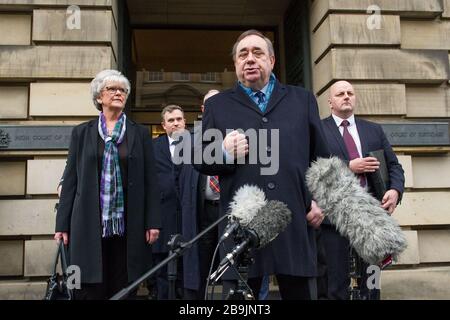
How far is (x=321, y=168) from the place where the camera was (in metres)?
2.64

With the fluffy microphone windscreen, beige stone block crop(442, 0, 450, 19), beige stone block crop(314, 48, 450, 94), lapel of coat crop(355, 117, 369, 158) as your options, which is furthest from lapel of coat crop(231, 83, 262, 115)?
beige stone block crop(442, 0, 450, 19)

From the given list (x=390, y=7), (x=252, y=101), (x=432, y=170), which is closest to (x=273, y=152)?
(x=252, y=101)

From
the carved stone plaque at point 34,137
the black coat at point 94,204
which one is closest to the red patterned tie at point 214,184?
the black coat at point 94,204

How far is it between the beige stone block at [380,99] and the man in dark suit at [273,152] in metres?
4.11

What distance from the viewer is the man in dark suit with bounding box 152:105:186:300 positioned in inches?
209

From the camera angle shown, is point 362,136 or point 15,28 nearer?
point 362,136

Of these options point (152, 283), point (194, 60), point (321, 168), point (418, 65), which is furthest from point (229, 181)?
point (194, 60)

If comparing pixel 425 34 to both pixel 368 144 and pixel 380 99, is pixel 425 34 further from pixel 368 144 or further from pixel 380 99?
pixel 368 144

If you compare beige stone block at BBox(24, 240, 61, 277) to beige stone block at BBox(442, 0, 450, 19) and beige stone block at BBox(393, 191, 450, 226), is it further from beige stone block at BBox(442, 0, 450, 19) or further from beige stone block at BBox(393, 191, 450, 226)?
beige stone block at BBox(442, 0, 450, 19)

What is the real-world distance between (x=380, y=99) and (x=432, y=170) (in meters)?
1.22

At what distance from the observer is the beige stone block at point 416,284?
254 inches

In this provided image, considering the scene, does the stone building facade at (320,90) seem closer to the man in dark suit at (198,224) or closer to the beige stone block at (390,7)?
the beige stone block at (390,7)

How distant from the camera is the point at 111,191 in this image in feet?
12.3
